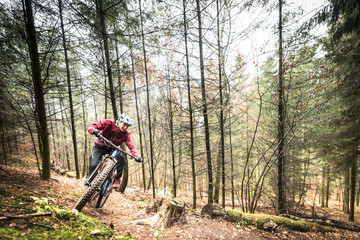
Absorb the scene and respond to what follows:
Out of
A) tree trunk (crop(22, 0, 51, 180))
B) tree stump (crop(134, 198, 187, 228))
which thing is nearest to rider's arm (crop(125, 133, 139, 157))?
tree stump (crop(134, 198, 187, 228))

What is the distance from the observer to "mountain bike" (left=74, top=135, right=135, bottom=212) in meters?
2.69

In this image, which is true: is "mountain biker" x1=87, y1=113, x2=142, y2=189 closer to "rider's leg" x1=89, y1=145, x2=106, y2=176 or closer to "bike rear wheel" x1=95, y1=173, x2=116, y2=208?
"rider's leg" x1=89, y1=145, x2=106, y2=176

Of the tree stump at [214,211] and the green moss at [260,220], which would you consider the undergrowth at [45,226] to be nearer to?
the tree stump at [214,211]

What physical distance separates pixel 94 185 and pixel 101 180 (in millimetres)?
176

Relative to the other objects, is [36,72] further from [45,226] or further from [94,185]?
[45,226]

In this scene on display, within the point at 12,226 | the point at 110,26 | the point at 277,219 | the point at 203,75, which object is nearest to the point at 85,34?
the point at 110,26

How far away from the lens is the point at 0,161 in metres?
7.14

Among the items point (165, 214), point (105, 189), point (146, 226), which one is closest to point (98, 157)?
point (105, 189)

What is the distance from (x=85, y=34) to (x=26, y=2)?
1.51 m

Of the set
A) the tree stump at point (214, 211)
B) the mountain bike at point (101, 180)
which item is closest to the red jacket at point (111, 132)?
the mountain bike at point (101, 180)

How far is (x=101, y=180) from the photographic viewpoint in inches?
117

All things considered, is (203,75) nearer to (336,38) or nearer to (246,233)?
(336,38)

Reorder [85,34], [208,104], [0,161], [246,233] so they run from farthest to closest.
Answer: [0,161] < [208,104] < [85,34] < [246,233]

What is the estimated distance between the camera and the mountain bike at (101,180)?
8.82ft
